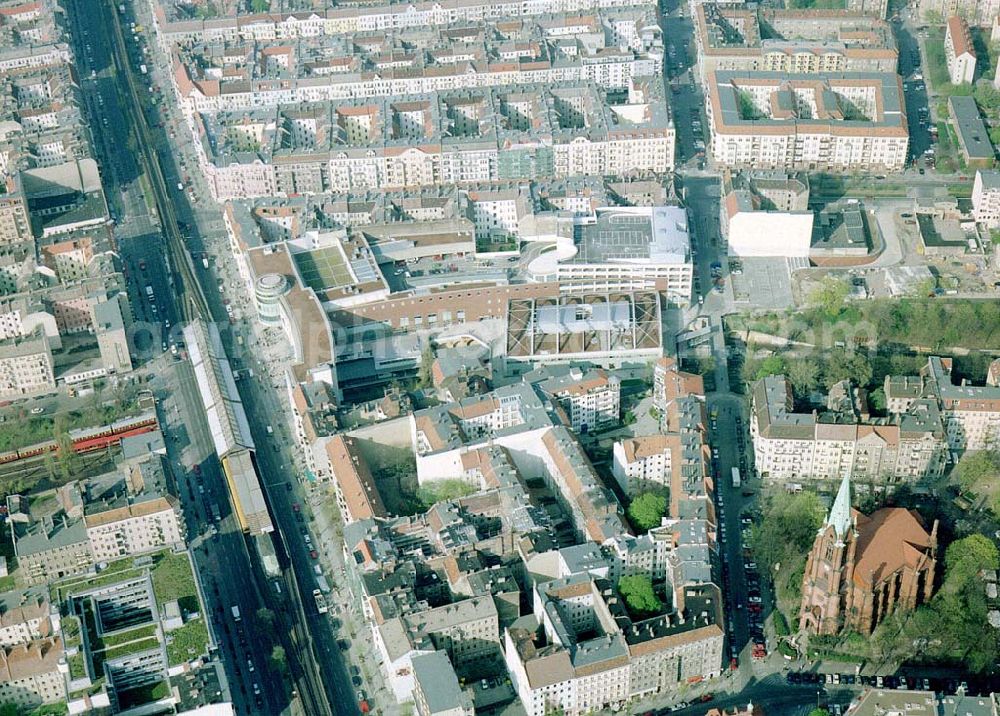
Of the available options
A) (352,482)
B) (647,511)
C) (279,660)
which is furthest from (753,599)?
(279,660)

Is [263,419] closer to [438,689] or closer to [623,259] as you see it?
[623,259]

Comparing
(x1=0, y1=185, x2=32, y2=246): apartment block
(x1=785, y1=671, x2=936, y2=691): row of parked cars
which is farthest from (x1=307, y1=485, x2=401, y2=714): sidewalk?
(x1=0, y1=185, x2=32, y2=246): apartment block

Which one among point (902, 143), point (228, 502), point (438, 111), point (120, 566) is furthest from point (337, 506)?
point (902, 143)

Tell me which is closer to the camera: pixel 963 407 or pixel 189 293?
pixel 963 407

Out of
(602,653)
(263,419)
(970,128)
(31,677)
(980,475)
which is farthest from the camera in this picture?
(970,128)


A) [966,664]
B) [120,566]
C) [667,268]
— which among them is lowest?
[966,664]

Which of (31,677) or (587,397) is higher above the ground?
(587,397)

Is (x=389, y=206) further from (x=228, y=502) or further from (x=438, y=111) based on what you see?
(x=228, y=502)

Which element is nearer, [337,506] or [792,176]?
[337,506]
